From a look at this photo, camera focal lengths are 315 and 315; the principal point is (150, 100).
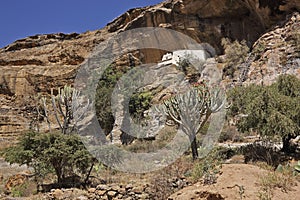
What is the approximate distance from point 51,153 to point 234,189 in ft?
18.0

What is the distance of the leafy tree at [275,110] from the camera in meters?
8.38

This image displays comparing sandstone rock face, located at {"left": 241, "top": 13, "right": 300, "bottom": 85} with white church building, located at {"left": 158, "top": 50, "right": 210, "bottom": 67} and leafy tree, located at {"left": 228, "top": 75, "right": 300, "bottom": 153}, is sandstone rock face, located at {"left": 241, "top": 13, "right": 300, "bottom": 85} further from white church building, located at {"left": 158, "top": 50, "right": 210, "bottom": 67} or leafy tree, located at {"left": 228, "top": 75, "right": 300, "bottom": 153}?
leafy tree, located at {"left": 228, "top": 75, "right": 300, "bottom": 153}

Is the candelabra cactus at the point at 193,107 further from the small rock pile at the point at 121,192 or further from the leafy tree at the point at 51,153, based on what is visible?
the leafy tree at the point at 51,153

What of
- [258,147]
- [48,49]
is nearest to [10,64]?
[48,49]

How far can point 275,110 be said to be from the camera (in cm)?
870

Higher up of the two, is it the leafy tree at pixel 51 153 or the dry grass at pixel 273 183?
the leafy tree at pixel 51 153

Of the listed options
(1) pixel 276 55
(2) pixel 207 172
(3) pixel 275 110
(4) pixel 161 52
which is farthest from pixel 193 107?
(4) pixel 161 52

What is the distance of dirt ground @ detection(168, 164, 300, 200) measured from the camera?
5.46 m

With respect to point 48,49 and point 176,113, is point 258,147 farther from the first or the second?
point 48,49

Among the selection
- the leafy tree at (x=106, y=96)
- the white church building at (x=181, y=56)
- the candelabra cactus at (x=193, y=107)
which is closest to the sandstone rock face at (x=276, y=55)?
the white church building at (x=181, y=56)

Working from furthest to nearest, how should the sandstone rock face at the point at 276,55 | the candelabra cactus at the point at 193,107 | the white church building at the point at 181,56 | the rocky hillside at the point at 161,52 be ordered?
the white church building at the point at 181,56
the rocky hillside at the point at 161,52
the sandstone rock face at the point at 276,55
the candelabra cactus at the point at 193,107

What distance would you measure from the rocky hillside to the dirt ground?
39.5 ft

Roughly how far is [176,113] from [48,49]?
23507 mm

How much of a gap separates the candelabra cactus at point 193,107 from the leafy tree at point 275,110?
3.52 feet
